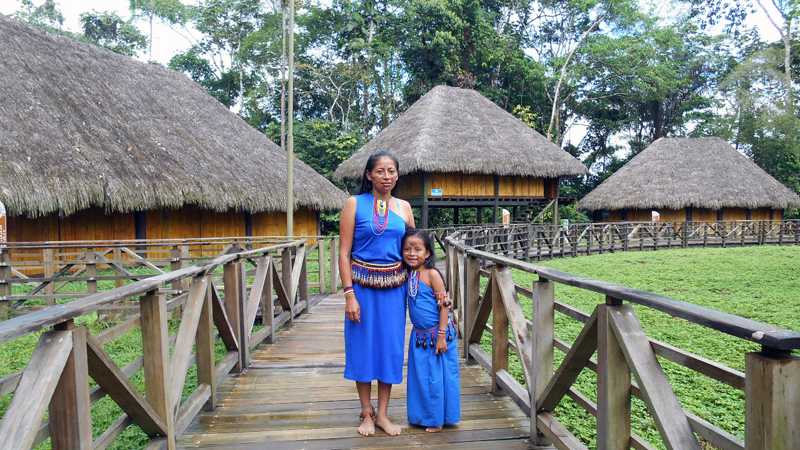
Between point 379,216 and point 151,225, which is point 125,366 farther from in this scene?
point 151,225

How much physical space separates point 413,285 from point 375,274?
215 mm

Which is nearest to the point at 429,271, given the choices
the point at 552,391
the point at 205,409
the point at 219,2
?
the point at 552,391

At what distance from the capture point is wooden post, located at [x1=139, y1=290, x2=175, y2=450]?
2123mm

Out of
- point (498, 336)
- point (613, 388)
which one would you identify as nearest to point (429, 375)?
point (498, 336)

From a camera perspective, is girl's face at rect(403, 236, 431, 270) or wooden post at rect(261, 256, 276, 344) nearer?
girl's face at rect(403, 236, 431, 270)

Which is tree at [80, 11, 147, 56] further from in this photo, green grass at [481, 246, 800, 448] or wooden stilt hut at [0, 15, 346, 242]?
green grass at [481, 246, 800, 448]

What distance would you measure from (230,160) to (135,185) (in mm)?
2837

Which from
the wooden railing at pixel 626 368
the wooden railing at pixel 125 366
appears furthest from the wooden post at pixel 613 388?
the wooden railing at pixel 125 366

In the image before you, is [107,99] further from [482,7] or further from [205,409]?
[482,7]

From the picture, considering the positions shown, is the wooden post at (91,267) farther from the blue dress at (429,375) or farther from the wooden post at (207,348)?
the blue dress at (429,375)

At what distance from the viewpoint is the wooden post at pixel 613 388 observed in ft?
5.74

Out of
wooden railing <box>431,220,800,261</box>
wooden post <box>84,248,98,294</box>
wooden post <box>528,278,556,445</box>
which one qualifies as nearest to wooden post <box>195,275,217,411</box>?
wooden post <box>528,278,556,445</box>

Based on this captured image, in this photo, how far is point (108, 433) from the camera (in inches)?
76.9

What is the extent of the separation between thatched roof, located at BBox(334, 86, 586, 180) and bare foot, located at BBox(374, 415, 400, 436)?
11.6 meters
